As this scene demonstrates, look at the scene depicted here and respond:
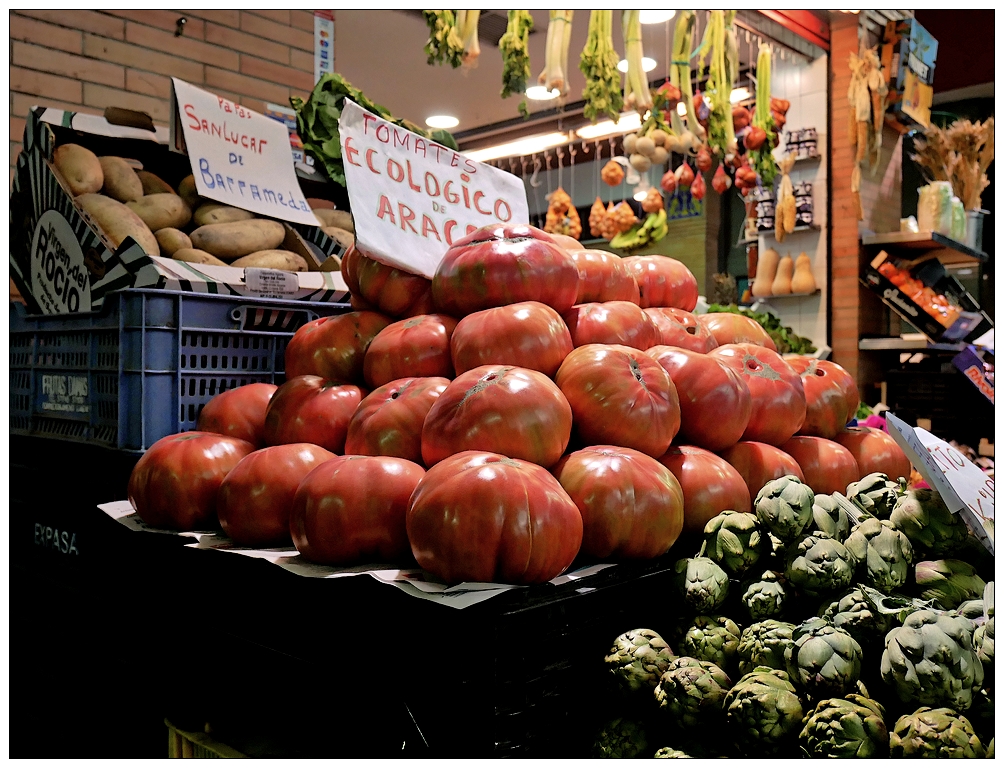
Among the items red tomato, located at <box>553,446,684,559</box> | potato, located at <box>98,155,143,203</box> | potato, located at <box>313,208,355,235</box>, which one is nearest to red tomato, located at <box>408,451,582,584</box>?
red tomato, located at <box>553,446,684,559</box>

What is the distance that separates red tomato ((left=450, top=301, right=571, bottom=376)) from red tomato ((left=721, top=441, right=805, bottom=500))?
1.33ft

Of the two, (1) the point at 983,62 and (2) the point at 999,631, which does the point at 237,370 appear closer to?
(2) the point at 999,631

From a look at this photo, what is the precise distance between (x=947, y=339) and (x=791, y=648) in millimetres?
4061

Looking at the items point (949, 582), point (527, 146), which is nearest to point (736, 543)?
point (949, 582)

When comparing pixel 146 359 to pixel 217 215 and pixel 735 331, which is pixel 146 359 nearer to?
pixel 217 215

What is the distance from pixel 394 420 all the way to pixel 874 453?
43.3 inches

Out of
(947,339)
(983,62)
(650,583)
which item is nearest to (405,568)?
(650,583)

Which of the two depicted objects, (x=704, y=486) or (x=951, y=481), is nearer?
(x=951, y=481)

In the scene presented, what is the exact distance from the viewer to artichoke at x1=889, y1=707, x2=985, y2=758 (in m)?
0.96

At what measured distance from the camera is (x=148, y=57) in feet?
12.5

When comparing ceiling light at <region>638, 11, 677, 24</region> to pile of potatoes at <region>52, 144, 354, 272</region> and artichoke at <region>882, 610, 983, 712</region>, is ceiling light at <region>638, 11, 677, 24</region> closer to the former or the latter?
pile of potatoes at <region>52, 144, 354, 272</region>

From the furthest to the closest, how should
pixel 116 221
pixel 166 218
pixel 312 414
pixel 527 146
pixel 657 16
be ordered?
1. pixel 527 146
2. pixel 657 16
3. pixel 166 218
4. pixel 116 221
5. pixel 312 414

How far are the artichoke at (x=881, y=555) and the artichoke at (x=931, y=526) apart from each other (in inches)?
1.8

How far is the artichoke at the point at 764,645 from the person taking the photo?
112cm
